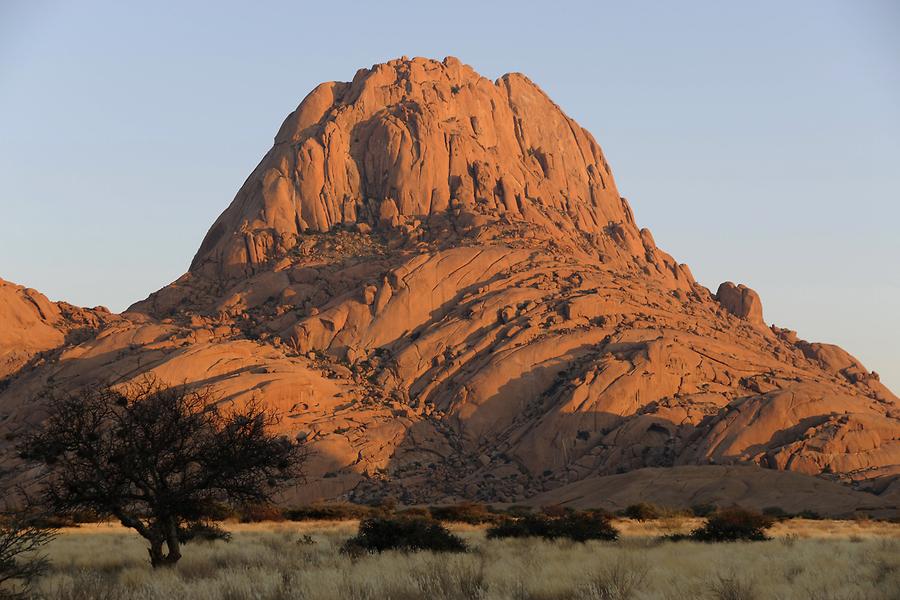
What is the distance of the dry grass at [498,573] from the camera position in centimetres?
1995

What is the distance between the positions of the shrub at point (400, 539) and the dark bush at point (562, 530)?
648 centimetres

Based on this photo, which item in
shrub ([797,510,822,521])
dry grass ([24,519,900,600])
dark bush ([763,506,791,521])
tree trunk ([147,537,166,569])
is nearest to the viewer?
dry grass ([24,519,900,600])

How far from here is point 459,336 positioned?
368 ft

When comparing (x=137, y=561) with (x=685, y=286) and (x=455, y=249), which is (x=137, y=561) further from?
(x=685, y=286)

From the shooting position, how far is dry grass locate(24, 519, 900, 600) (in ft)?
65.5

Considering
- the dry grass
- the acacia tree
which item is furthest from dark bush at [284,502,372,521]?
the acacia tree

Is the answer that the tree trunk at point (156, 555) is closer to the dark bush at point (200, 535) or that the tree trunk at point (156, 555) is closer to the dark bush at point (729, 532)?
the dark bush at point (200, 535)

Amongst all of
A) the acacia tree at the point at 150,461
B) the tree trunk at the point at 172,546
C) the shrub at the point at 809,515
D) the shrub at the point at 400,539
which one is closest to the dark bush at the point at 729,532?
the shrub at the point at 400,539

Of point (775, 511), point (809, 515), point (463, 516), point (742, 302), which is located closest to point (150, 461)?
point (463, 516)

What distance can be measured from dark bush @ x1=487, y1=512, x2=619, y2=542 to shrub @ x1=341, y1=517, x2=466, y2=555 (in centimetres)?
648

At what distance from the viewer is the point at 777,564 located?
25.6 metres

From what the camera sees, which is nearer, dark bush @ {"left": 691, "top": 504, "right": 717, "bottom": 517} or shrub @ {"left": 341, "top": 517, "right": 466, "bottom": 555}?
shrub @ {"left": 341, "top": 517, "right": 466, "bottom": 555}

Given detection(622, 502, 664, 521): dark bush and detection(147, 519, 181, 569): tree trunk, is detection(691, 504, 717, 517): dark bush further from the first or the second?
detection(147, 519, 181, 569): tree trunk

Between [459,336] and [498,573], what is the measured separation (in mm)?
89026
